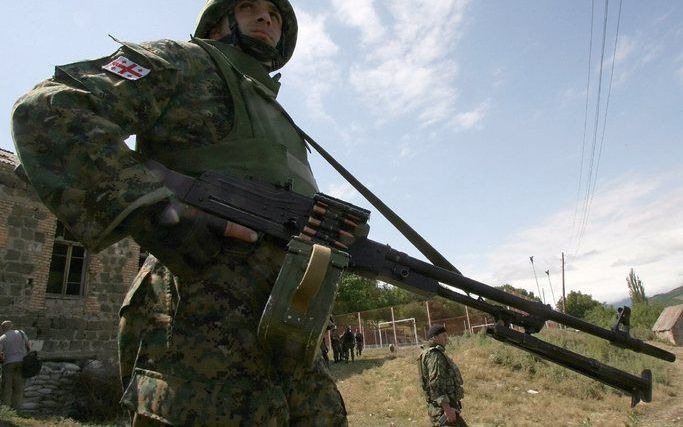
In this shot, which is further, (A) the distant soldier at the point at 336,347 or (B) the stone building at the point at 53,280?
(A) the distant soldier at the point at 336,347

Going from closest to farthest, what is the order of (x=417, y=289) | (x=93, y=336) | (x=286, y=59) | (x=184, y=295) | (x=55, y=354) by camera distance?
1. (x=184, y=295)
2. (x=417, y=289)
3. (x=286, y=59)
4. (x=55, y=354)
5. (x=93, y=336)

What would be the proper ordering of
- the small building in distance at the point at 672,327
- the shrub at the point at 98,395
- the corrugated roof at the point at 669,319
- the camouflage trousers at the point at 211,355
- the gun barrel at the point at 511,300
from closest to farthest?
the camouflage trousers at the point at 211,355 < the gun barrel at the point at 511,300 < the shrub at the point at 98,395 < the small building in distance at the point at 672,327 < the corrugated roof at the point at 669,319

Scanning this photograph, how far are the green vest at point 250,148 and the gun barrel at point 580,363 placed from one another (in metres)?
1.54

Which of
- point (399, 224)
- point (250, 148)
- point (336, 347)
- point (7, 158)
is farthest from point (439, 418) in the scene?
point (336, 347)

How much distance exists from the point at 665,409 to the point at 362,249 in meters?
13.8

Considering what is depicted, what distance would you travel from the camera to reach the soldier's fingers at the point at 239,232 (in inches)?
74.0

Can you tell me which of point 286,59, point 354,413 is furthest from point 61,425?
point 286,59

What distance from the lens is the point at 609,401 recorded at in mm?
12625

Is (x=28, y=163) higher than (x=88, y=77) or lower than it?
lower

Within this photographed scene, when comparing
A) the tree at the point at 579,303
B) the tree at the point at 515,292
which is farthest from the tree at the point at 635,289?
the tree at the point at 515,292

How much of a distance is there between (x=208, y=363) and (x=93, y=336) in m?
12.6

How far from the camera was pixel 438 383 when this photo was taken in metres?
7.73

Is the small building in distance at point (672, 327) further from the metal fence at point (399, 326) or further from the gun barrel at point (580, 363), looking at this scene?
the gun barrel at point (580, 363)

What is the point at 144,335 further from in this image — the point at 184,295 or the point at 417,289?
the point at 417,289
